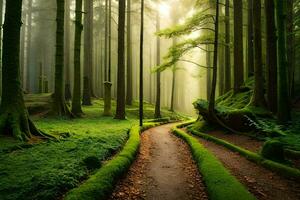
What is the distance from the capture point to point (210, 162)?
8.09 metres

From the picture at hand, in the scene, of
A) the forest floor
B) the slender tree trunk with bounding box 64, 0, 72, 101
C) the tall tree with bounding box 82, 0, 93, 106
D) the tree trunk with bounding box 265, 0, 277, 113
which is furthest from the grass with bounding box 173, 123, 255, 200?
the slender tree trunk with bounding box 64, 0, 72, 101

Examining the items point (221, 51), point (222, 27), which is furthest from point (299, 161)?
point (221, 51)

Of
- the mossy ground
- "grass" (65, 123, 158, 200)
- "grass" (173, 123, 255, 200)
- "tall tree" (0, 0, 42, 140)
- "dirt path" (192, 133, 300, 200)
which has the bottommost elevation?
"dirt path" (192, 133, 300, 200)

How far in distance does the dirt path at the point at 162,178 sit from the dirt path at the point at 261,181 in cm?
108

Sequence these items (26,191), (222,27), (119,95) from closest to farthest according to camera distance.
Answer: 1. (26,191)
2. (119,95)
3. (222,27)

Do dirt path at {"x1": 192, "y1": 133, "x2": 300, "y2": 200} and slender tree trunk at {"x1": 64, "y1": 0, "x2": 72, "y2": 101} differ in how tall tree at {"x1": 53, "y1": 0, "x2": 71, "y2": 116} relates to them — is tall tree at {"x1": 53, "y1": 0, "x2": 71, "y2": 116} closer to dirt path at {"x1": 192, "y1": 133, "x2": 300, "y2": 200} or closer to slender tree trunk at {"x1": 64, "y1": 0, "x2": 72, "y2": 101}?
slender tree trunk at {"x1": 64, "y1": 0, "x2": 72, "y2": 101}

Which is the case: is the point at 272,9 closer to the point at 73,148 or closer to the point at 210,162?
the point at 210,162

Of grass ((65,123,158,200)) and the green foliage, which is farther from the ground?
the green foliage

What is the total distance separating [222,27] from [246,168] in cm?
2069

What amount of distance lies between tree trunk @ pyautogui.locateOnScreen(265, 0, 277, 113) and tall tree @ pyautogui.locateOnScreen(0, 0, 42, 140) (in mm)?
10251

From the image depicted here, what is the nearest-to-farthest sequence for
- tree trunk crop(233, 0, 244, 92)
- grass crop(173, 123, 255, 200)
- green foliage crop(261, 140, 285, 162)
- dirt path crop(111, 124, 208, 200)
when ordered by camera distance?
grass crop(173, 123, 255, 200), dirt path crop(111, 124, 208, 200), green foliage crop(261, 140, 285, 162), tree trunk crop(233, 0, 244, 92)

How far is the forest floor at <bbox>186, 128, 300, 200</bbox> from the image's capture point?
6082mm

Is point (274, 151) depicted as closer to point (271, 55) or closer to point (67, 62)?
point (271, 55)

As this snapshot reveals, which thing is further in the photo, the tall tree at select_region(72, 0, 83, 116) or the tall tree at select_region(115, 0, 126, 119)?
the tall tree at select_region(115, 0, 126, 119)
